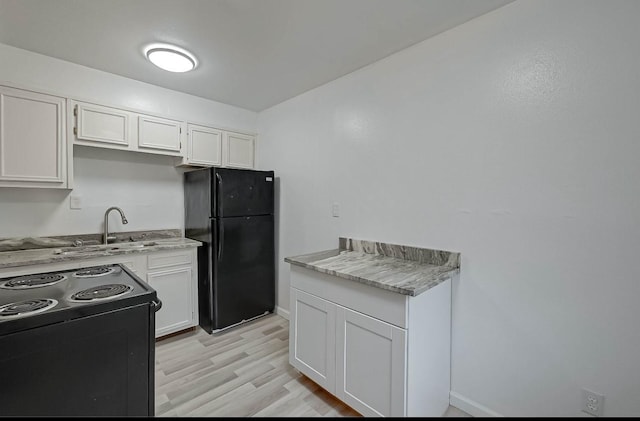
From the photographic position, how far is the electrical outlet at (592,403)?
138cm

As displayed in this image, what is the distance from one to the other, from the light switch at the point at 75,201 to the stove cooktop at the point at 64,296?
1212 millimetres

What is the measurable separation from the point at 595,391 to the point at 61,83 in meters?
4.12

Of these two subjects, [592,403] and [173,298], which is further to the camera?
[173,298]

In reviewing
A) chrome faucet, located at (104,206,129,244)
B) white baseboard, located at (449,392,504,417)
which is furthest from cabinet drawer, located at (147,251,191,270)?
white baseboard, located at (449,392,504,417)

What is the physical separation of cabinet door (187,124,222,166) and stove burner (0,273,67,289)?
5.38 ft

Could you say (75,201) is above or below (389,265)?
above

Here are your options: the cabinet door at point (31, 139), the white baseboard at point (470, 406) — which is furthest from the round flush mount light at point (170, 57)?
the white baseboard at point (470, 406)

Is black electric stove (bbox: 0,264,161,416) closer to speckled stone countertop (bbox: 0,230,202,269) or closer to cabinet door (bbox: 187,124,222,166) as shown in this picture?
speckled stone countertop (bbox: 0,230,202,269)

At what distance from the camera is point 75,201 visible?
2.54 meters

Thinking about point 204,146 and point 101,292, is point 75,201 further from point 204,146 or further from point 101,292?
point 101,292

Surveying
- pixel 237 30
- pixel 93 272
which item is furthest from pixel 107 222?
pixel 237 30

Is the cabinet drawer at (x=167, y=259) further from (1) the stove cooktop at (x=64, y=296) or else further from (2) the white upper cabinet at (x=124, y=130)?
(2) the white upper cabinet at (x=124, y=130)

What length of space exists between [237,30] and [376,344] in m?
2.16

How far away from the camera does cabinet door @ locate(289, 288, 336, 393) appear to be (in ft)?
5.95
